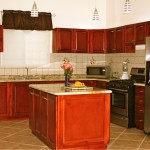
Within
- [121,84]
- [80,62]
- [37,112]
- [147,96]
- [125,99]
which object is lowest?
[37,112]

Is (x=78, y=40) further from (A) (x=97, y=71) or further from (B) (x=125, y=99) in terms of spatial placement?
(B) (x=125, y=99)

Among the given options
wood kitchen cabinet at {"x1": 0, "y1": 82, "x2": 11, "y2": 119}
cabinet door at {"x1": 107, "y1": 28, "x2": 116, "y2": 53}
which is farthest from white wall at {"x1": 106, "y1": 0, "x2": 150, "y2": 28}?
wood kitchen cabinet at {"x1": 0, "y1": 82, "x2": 11, "y2": 119}

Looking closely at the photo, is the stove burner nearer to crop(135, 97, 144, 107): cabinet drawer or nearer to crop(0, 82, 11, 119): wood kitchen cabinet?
crop(135, 97, 144, 107): cabinet drawer

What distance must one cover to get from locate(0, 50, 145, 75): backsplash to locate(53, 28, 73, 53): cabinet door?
35 centimetres

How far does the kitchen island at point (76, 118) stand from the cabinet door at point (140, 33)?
2376 mm

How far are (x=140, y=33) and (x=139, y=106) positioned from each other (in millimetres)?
1604

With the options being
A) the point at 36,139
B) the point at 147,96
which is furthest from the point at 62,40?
the point at 36,139

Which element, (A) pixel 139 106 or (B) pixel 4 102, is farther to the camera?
(B) pixel 4 102

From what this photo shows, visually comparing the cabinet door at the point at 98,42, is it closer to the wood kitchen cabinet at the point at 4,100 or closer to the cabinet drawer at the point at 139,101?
the cabinet drawer at the point at 139,101

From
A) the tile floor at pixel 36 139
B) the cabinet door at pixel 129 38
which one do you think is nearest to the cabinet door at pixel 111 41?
the cabinet door at pixel 129 38

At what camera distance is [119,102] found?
22.6 feet

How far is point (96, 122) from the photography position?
4.84 meters

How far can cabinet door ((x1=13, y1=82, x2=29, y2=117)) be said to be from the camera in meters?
7.38

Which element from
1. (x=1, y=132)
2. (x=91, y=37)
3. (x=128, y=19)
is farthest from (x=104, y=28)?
(x=1, y=132)
